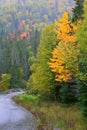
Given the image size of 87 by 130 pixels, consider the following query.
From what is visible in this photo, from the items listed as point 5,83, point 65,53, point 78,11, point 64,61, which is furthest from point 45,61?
point 5,83

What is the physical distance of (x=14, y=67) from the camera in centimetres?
11756

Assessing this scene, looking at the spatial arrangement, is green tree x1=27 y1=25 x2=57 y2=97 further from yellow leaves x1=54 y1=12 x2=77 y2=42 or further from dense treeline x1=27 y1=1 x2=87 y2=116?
yellow leaves x1=54 y1=12 x2=77 y2=42

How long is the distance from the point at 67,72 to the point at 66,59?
449 centimetres

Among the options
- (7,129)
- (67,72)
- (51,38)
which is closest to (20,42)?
(51,38)

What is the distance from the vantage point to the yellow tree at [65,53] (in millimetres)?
34703

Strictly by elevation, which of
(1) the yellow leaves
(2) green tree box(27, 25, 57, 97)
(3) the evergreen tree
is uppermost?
(3) the evergreen tree

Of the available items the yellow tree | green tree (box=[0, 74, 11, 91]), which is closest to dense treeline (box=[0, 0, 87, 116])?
the yellow tree

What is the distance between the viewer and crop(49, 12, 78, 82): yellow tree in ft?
114

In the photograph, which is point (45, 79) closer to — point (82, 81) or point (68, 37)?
point (68, 37)

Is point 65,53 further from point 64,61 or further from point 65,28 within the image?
point 65,28

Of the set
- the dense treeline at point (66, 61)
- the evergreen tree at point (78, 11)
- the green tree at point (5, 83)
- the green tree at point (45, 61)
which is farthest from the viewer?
the green tree at point (5, 83)

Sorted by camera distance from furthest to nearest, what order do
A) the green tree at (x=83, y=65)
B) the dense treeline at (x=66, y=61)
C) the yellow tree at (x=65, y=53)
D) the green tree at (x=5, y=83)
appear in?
the green tree at (x=5, y=83)
the yellow tree at (x=65, y=53)
the dense treeline at (x=66, y=61)
the green tree at (x=83, y=65)

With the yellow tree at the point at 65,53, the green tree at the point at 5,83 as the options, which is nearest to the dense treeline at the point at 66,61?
the yellow tree at the point at 65,53

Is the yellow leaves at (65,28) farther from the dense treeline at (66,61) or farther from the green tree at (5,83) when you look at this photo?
the green tree at (5,83)
